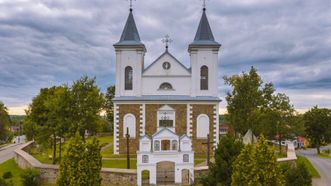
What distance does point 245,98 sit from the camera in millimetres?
38500

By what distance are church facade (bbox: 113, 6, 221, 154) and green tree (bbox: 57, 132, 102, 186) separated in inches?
621

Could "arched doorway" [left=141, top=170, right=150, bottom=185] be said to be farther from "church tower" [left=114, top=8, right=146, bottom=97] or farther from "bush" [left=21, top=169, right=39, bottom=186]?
"church tower" [left=114, top=8, right=146, bottom=97]

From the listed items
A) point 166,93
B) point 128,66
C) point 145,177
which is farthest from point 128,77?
point 145,177

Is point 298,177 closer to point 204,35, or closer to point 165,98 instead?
point 165,98

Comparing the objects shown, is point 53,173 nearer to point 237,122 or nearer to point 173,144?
point 173,144

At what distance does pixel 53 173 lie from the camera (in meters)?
26.2

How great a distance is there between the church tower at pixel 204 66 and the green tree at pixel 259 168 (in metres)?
21.0

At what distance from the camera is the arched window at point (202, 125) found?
37625 mm

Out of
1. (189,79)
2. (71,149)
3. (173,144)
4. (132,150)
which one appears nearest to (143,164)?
(173,144)

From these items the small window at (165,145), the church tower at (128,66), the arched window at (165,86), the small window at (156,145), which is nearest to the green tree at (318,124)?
the arched window at (165,86)

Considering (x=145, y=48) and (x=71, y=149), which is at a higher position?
(x=145, y=48)

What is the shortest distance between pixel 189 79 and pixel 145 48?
216 inches

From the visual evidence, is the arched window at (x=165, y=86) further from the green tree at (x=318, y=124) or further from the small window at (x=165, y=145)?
the green tree at (x=318, y=124)

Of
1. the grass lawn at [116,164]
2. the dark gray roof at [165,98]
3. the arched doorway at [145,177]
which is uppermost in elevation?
the dark gray roof at [165,98]
